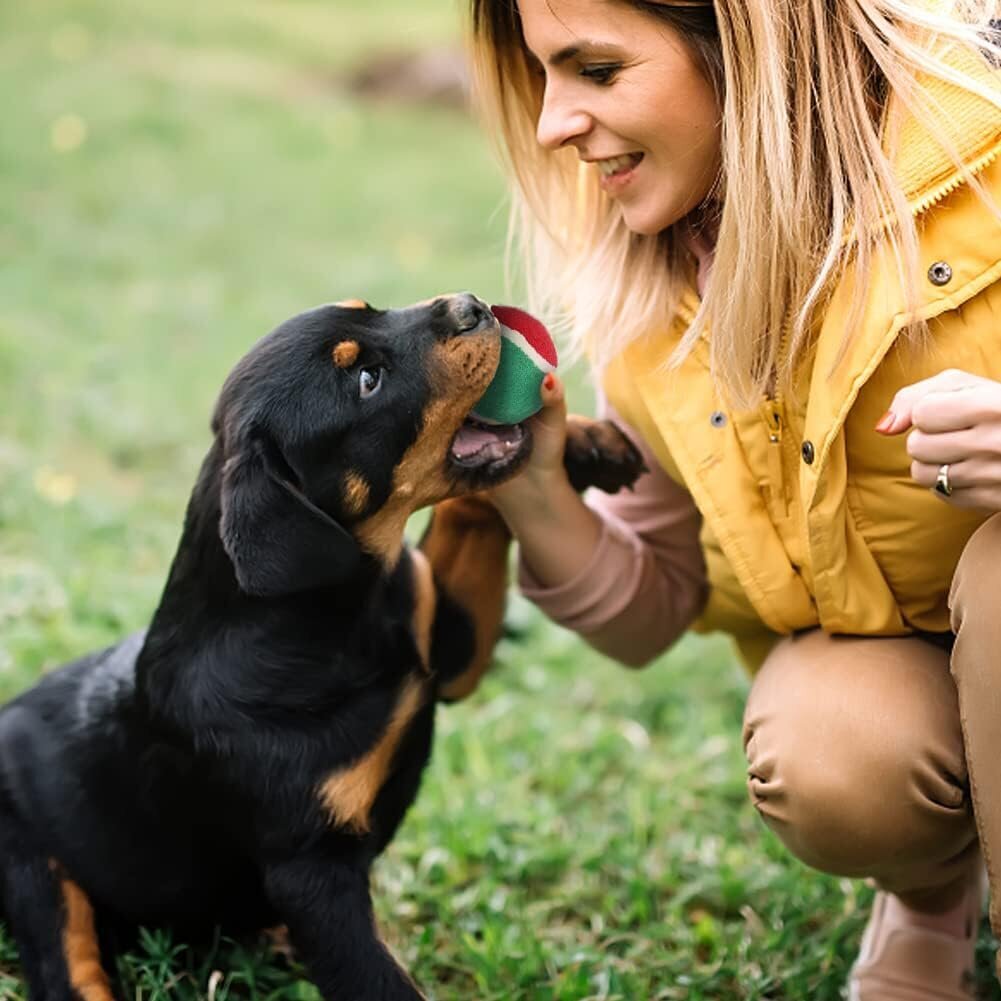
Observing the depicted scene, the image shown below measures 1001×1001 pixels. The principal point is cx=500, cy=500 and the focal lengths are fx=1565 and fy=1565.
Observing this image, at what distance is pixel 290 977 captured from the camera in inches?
119

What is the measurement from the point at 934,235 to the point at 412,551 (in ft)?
3.90

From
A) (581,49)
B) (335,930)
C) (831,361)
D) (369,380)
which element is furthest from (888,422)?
(335,930)

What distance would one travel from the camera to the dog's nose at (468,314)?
2.79 metres

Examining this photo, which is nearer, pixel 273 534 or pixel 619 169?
pixel 273 534

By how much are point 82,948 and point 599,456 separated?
1.33 meters

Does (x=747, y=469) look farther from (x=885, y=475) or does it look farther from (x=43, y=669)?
(x=43, y=669)

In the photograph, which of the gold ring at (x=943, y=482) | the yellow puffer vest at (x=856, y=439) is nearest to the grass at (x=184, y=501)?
the yellow puffer vest at (x=856, y=439)

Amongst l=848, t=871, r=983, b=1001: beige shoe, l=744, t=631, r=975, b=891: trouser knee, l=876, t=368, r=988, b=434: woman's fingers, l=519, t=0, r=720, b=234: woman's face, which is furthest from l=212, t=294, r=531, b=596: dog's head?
l=848, t=871, r=983, b=1001: beige shoe

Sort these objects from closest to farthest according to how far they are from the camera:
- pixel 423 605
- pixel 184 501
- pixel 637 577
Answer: pixel 423 605 < pixel 637 577 < pixel 184 501

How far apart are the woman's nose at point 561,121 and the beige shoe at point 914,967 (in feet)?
5.17

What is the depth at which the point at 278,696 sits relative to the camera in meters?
2.72

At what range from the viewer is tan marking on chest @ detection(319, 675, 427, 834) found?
8.80ft

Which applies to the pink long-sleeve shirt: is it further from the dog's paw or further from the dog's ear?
the dog's ear

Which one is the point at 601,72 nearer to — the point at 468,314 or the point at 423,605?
the point at 468,314
